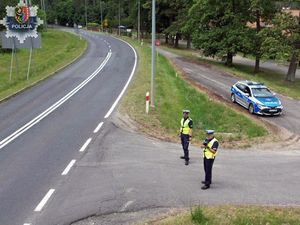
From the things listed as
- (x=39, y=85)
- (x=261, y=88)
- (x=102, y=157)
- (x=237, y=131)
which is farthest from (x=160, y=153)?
(x=39, y=85)

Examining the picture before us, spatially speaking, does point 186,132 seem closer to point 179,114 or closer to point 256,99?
point 179,114

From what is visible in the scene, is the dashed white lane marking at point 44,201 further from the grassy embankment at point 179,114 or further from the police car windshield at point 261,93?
the police car windshield at point 261,93

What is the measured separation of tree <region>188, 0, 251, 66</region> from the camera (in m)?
54.4

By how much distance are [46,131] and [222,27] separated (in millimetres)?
40508

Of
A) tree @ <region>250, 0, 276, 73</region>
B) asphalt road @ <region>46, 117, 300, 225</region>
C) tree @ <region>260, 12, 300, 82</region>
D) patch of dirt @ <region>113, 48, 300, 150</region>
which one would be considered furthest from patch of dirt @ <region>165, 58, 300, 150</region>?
tree @ <region>250, 0, 276, 73</region>

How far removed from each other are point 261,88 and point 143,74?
10585 millimetres

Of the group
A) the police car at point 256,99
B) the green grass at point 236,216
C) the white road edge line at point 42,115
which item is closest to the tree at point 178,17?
the white road edge line at point 42,115

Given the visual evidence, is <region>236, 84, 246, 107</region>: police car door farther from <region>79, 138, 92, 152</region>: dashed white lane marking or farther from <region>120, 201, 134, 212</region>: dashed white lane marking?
<region>120, 201, 134, 212</region>: dashed white lane marking

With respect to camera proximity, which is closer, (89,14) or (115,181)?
(115,181)

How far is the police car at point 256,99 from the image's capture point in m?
29.0

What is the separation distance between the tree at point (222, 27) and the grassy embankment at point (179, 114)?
21.5 meters

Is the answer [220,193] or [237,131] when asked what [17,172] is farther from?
[237,131]

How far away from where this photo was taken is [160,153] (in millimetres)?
16812

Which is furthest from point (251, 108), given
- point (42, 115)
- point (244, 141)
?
point (42, 115)
